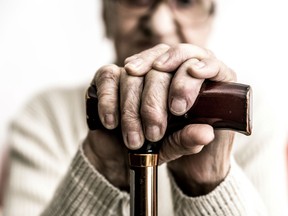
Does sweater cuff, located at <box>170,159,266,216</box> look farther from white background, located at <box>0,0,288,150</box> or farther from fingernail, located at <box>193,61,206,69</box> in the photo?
white background, located at <box>0,0,288,150</box>

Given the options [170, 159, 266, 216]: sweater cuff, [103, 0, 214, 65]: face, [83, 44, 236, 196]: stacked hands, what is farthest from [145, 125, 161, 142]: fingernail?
[103, 0, 214, 65]: face

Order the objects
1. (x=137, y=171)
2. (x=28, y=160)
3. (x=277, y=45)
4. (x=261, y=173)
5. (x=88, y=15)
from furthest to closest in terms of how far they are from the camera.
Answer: (x=88, y=15)
(x=277, y=45)
(x=28, y=160)
(x=261, y=173)
(x=137, y=171)

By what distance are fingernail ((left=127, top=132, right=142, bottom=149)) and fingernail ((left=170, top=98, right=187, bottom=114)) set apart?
0.04 meters

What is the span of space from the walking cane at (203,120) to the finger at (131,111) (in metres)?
0.01

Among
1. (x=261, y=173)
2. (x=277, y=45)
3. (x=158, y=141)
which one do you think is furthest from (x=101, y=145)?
(x=277, y=45)

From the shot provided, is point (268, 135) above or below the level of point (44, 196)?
above

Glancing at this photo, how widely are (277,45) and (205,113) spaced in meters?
1.36

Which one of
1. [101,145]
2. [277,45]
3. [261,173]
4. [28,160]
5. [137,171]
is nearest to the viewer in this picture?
[137,171]

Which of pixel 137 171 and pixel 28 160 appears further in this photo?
pixel 28 160

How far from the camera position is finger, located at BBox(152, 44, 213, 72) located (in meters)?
0.61

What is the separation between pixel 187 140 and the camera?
1.94ft

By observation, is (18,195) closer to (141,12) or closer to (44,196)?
(44,196)

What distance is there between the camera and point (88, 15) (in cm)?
205

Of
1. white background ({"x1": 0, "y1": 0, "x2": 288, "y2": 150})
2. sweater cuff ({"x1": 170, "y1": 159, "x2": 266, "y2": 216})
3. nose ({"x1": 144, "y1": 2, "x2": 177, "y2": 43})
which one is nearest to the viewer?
sweater cuff ({"x1": 170, "y1": 159, "x2": 266, "y2": 216})
